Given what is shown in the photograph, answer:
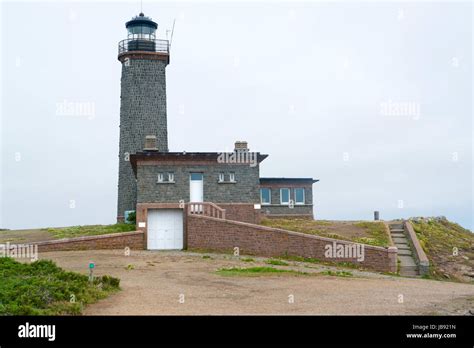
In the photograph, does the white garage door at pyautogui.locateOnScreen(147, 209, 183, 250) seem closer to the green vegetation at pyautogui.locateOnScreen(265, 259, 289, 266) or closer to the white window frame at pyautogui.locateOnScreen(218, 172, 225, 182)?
the white window frame at pyautogui.locateOnScreen(218, 172, 225, 182)

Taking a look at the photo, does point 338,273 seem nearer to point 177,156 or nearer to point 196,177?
point 196,177

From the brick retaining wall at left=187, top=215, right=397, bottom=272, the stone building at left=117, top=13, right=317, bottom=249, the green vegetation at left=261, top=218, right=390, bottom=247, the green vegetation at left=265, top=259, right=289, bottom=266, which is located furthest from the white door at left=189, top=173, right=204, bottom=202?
the green vegetation at left=265, top=259, right=289, bottom=266

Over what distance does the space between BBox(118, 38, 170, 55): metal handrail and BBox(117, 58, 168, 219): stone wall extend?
2.66ft

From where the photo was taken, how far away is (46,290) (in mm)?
13664

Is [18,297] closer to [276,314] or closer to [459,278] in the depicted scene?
[276,314]

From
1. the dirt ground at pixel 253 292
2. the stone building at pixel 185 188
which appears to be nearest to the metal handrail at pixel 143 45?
the stone building at pixel 185 188

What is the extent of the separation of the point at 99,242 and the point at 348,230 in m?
11.9

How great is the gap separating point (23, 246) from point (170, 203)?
726 centimetres

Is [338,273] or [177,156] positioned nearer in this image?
[338,273]

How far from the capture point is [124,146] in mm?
35969

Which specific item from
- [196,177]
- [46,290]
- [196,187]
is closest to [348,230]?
[196,187]

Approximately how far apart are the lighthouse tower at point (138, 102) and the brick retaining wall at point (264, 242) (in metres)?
9.57
